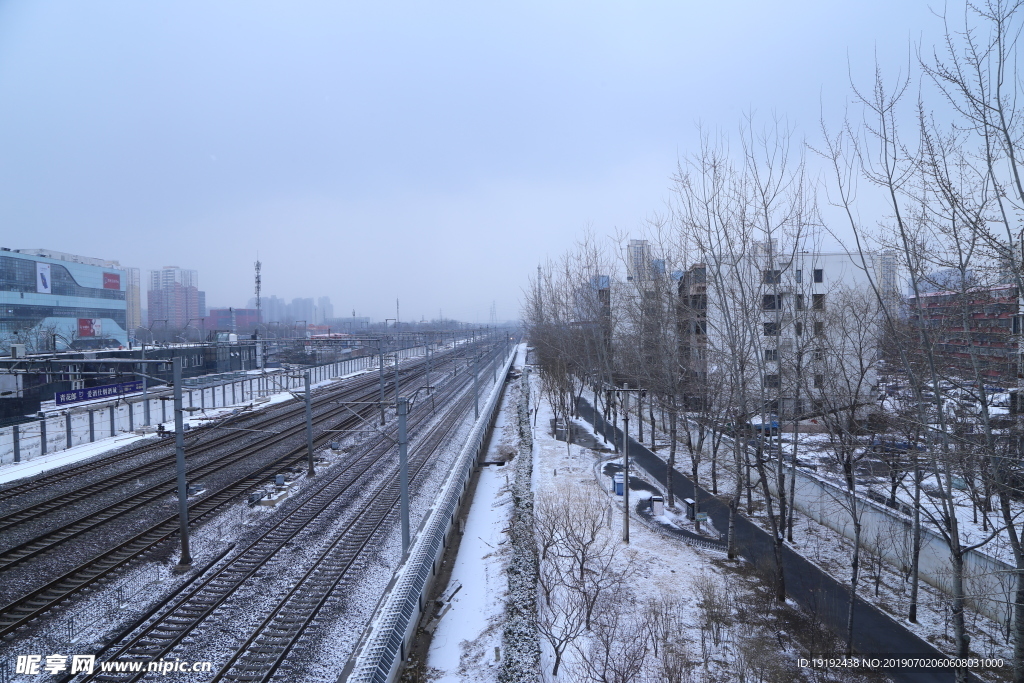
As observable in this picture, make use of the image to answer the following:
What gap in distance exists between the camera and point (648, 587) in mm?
10492

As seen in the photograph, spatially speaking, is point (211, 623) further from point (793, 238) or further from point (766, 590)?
point (793, 238)

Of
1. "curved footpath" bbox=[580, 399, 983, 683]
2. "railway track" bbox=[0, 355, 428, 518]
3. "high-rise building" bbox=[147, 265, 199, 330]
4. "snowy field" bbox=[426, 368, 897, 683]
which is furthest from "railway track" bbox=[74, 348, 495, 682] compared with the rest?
"high-rise building" bbox=[147, 265, 199, 330]

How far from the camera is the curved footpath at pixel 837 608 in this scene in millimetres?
8609

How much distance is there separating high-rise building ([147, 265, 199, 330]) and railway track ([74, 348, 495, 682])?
11659cm

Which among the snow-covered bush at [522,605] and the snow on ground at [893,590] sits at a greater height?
the snow-covered bush at [522,605]

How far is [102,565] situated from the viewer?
398 inches

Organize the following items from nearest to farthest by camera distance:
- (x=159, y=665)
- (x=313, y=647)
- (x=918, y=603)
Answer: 1. (x=159, y=665)
2. (x=313, y=647)
3. (x=918, y=603)

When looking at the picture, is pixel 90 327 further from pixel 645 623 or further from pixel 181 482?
pixel 645 623

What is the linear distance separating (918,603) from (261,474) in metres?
16.7

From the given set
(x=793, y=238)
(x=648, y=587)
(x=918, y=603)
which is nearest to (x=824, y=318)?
(x=793, y=238)

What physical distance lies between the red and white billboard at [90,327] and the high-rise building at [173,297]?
196 feet

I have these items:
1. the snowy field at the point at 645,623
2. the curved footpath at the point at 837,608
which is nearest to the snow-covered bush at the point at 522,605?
the snowy field at the point at 645,623

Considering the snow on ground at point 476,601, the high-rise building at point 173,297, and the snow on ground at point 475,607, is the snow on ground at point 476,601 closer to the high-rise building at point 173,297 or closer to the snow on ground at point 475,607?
the snow on ground at point 475,607

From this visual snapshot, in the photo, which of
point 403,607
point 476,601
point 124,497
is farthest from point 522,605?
point 124,497
